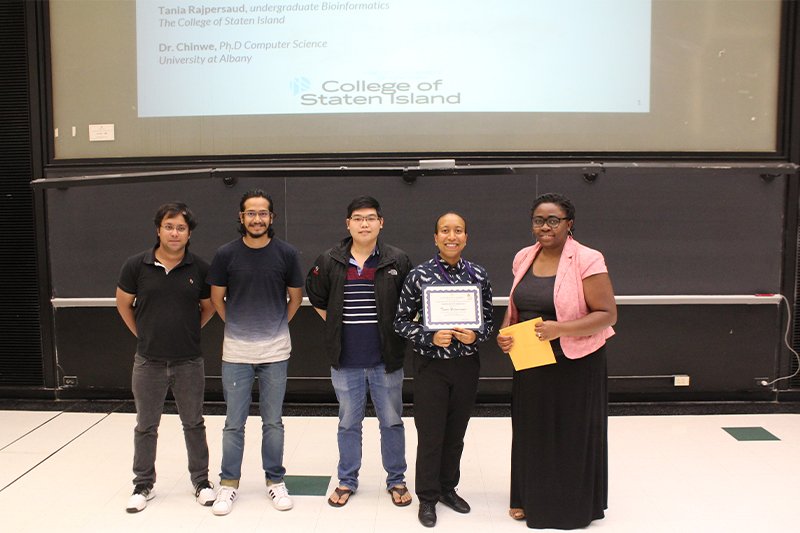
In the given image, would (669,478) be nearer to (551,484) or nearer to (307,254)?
(551,484)

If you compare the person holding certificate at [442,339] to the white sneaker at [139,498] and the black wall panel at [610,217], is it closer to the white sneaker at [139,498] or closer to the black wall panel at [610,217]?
the white sneaker at [139,498]

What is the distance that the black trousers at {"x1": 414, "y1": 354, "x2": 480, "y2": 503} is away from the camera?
2.86m

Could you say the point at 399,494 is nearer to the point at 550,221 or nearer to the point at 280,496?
the point at 280,496

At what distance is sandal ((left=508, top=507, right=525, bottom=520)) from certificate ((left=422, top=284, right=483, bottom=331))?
0.85m

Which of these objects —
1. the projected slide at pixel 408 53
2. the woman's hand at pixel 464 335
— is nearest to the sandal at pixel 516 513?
the woman's hand at pixel 464 335

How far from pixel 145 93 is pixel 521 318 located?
128 inches

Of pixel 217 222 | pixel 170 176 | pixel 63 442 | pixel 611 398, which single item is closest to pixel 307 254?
pixel 217 222

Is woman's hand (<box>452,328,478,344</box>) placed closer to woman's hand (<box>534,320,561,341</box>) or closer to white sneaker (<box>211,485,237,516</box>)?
woman's hand (<box>534,320,561,341</box>)

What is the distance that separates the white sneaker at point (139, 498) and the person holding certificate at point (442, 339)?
1267 mm

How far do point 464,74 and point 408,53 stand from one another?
405mm

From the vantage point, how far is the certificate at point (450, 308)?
281cm

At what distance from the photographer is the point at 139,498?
3.05m

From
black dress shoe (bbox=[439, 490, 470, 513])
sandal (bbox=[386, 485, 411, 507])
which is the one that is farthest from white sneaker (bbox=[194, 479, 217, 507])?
black dress shoe (bbox=[439, 490, 470, 513])

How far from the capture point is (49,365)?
484cm
